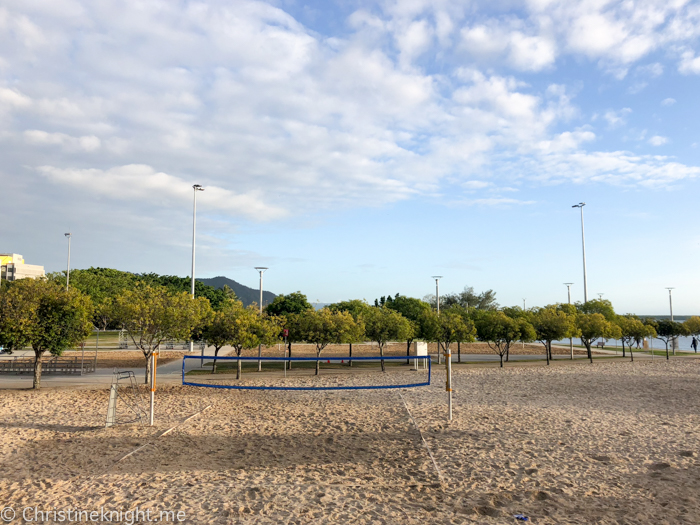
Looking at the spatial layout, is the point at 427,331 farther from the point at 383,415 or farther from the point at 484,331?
the point at 383,415

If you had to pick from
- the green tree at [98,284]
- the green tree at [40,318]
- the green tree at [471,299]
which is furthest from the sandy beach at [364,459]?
the green tree at [471,299]

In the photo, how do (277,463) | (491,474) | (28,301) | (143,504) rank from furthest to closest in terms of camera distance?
(28,301), (277,463), (491,474), (143,504)

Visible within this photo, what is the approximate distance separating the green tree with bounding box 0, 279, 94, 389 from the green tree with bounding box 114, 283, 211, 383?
1.79 meters

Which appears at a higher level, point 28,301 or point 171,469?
point 28,301

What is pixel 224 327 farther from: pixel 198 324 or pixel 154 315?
pixel 154 315

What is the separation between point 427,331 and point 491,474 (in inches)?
940

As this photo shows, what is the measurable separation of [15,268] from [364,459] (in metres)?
170

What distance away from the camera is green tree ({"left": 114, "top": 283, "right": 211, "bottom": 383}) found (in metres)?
20.2

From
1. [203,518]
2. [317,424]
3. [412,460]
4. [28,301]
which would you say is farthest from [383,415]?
[28,301]

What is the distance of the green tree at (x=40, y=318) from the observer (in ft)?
62.6

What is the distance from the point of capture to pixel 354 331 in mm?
28938

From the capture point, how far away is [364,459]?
404 inches

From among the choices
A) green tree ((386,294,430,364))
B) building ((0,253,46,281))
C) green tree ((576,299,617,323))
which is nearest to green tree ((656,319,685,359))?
green tree ((576,299,617,323))

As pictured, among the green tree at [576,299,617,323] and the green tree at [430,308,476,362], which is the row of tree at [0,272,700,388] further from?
the green tree at [576,299,617,323]
